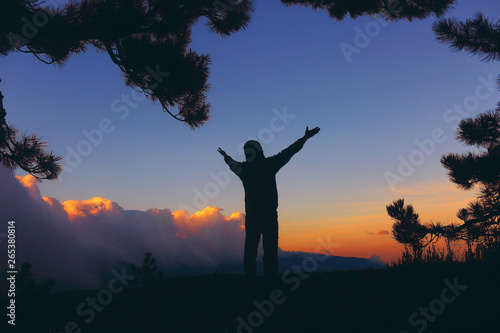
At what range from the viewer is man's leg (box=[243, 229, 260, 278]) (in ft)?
21.7

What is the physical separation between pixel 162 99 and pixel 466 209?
8.25 m

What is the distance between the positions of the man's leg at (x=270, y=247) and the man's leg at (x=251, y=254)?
154mm

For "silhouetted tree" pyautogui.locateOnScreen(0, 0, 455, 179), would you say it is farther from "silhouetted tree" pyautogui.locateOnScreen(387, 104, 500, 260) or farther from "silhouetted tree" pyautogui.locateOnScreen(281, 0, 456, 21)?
"silhouetted tree" pyautogui.locateOnScreen(387, 104, 500, 260)

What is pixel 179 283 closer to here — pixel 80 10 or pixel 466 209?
pixel 80 10

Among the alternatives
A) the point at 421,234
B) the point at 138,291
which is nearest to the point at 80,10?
the point at 138,291

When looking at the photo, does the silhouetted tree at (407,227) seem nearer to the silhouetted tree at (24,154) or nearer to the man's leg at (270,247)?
the man's leg at (270,247)

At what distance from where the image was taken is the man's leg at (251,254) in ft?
21.7

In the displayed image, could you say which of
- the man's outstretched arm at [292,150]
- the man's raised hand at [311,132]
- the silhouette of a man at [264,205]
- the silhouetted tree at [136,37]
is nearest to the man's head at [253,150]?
the silhouette of a man at [264,205]

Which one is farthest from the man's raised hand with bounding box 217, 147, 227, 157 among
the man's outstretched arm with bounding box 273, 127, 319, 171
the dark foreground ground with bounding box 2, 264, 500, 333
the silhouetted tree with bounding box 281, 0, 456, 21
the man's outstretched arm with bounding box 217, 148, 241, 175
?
the silhouetted tree with bounding box 281, 0, 456, 21

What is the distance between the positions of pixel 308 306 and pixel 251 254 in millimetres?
1446

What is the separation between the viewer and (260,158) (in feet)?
22.7

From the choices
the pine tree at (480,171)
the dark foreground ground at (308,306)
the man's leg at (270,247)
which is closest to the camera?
the dark foreground ground at (308,306)

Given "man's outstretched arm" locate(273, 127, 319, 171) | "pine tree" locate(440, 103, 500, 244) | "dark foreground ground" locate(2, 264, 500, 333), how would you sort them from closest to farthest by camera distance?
"dark foreground ground" locate(2, 264, 500, 333) → "man's outstretched arm" locate(273, 127, 319, 171) → "pine tree" locate(440, 103, 500, 244)

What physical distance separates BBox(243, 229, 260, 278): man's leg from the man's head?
1.29 metres
